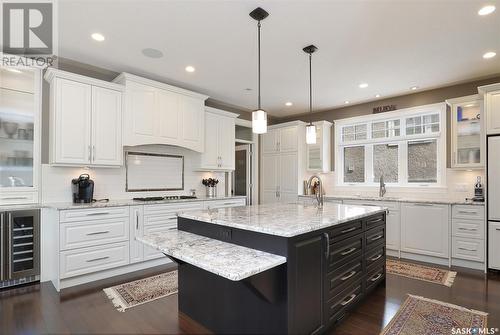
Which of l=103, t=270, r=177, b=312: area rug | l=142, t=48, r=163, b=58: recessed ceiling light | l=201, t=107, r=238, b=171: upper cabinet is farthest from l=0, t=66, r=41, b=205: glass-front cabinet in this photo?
l=201, t=107, r=238, b=171: upper cabinet

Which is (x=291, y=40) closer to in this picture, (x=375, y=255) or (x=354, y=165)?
(x=375, y=255)

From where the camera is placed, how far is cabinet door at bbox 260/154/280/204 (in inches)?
246

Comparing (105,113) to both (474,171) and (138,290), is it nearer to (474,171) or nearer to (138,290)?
(138,290)

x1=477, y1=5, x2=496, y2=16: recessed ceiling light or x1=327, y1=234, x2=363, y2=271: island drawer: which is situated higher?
x1=477, y1=5, x2=496, y2=16: recessed ceiling light

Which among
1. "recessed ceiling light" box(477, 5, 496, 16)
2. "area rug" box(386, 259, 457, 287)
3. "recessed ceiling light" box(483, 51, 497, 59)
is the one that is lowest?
"area rug" box(386, 259, 457, 287)

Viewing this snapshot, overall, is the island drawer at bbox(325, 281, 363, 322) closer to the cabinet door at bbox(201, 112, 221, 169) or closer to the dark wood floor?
the dark wood floor

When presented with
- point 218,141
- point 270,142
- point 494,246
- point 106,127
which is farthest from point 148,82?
point 494,246

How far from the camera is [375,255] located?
2.97m

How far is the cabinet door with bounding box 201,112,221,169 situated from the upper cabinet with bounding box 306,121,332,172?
212 cm

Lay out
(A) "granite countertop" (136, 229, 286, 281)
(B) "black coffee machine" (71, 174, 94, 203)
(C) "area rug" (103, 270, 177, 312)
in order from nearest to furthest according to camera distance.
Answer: (A) "granite countertop" (136, 229, 286, 281), (C) "area rug" (103, 270, 177, 312), (B) "black coffee machine" (71, 174, 94, 203)

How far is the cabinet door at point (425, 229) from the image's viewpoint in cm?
398

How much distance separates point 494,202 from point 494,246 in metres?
0.58

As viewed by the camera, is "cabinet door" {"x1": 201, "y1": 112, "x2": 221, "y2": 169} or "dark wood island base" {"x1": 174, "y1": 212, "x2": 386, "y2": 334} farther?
"cabinet door" {"x1": 201, "y1": 112, "x2": 221, "y2": 169}

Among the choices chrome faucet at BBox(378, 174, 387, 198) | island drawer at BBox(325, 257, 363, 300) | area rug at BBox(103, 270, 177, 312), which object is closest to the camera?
island drawer at BBox(325, 257, 363, 300)
